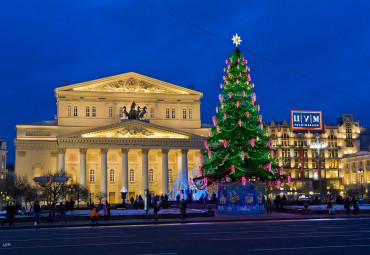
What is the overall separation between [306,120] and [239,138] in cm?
5956

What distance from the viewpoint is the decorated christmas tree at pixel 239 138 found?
38156 mm

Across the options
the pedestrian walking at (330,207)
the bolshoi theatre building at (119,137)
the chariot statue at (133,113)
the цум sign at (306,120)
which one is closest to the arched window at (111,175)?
the bolshoi theatre building at (119,137)

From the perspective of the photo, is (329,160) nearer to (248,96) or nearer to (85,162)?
(85,162)

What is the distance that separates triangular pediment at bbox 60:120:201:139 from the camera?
7062cm

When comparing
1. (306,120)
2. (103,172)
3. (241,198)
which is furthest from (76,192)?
(306,120)

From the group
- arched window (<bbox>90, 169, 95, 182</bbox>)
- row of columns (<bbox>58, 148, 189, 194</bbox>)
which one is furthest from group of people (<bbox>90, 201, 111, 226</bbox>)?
arched window (<bbox>90, 169, 95, 182</bbox>)

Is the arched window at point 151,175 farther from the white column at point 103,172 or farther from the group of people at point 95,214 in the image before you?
the group of people at point 95,214

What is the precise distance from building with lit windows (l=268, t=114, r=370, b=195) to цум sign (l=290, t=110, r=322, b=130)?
342 inches

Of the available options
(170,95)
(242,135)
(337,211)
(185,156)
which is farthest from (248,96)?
(170,95)

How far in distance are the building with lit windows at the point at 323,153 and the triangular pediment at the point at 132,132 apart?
35.2 meters

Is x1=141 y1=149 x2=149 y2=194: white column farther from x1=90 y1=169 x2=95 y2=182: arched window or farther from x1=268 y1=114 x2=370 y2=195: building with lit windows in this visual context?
x1=268 y1=114 x2=370 y2=195: building with lit windows

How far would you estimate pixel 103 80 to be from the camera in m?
77.2

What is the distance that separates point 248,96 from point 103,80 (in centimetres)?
4222

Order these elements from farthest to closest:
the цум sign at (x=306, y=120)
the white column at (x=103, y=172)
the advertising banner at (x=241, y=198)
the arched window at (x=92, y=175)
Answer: the цум sign at (x=306, y=120) < the arched window at (x=92, y=175) < the white column at (x=103, y=172) < the advertising banner at (x=241, y=198)
